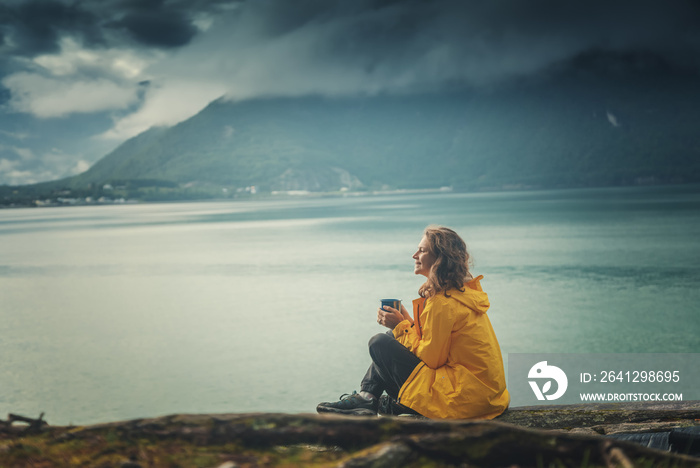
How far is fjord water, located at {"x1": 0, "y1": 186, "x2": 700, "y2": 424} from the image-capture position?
16.0 metres

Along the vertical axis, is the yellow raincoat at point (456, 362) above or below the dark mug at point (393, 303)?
below

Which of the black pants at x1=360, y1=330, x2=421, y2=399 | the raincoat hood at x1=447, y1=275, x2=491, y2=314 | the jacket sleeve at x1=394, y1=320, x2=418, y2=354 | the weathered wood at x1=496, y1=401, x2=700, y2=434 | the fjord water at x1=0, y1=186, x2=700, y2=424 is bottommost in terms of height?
the fjord water at x1=0, y1=186, x2=700, y2=424

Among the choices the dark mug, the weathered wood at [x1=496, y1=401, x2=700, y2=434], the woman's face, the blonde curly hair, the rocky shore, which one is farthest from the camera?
the dark mug

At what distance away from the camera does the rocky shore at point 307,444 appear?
2311 millimetres

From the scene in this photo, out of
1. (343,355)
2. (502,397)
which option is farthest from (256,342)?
(502,397)

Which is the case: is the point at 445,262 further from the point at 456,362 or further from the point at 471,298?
the point at 456,362

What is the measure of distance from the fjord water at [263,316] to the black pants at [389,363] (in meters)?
9.72

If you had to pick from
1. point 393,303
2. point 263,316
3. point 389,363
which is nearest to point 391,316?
point 393,303

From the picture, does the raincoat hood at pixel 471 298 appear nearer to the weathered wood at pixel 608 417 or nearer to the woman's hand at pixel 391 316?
the woman's hand at pixel 391 316

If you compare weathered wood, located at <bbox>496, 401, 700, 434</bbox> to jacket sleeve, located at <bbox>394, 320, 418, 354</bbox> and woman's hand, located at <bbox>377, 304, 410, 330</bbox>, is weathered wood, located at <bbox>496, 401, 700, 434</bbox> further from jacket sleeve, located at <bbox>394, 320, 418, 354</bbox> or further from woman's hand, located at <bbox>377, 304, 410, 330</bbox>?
woman's hand, located at <bbox>377, 304, 410, 330</bbox>

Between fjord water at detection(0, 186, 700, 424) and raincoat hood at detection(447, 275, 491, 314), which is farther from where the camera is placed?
fjord water at detection(0, 186, 700, 424)

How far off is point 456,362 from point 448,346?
0.62 ft

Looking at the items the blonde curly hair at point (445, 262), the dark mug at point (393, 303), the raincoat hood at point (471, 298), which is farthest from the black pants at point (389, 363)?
the raincoat hood at point (471, 298)

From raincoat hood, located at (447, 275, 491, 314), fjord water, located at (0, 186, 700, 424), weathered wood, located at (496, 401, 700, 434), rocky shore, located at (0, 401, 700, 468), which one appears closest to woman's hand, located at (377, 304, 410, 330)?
raincoat hood, located at (447, 275, 491, 314)
